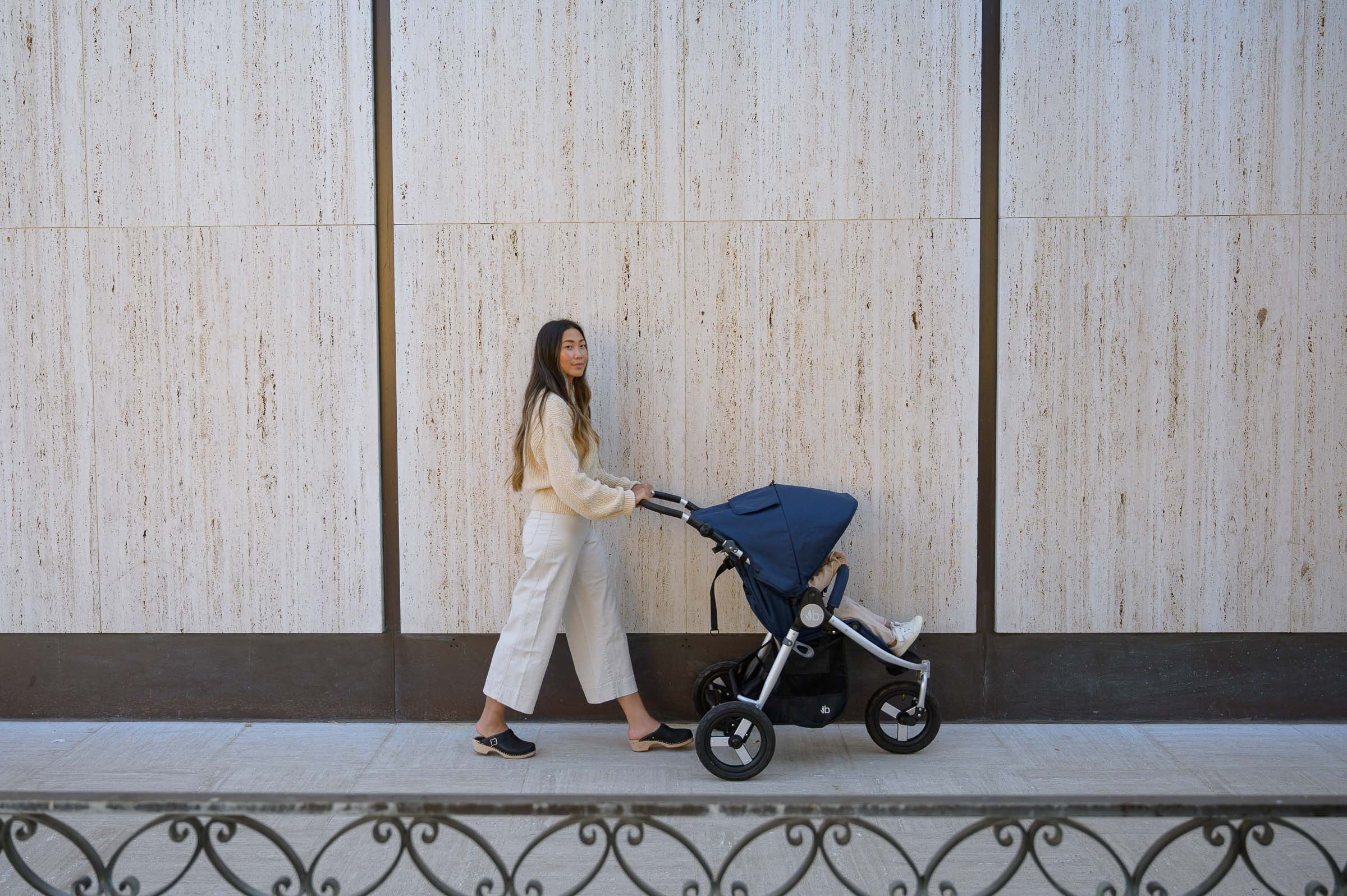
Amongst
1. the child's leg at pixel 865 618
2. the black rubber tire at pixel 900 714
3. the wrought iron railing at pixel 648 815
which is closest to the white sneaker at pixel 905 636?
the child's leg at pixel 865 618

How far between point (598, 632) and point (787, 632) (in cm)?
91

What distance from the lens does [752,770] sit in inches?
168

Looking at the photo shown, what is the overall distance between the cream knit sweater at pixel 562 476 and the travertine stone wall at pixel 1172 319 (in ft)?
6.42

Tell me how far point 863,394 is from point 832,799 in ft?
9.68

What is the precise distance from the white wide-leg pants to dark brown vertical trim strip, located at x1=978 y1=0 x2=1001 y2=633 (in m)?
1.79

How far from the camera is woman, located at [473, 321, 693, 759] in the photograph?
178 inches

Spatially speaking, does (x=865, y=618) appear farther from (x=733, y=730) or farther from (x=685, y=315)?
(x=685, y=315)

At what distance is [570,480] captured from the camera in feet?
14.4

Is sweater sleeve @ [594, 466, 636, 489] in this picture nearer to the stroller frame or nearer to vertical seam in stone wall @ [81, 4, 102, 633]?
the stroller frame

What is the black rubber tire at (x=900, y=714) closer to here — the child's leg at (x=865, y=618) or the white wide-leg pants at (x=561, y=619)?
the child's leg at (x=865, y=618)

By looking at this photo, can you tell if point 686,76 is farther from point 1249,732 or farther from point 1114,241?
point 1249,732

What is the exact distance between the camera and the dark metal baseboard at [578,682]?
5027mm

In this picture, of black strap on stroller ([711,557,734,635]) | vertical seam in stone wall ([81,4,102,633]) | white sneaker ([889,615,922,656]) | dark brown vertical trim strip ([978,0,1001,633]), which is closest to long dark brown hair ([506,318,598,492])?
black strap on stroller ([711,557,734,635])

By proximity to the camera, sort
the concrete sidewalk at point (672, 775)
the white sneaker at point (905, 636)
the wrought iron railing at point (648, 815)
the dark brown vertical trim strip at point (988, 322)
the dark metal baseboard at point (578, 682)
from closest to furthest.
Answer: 1. the wrought iron railing at point (648, 815)
2. the concrete sidewalk at point (672, 775)
3. the white sneaker at point (905, 636)
4. the dark brown vertical trim strip at point (988, 322)
5. the dark metal baseboard at point (578, 682)
